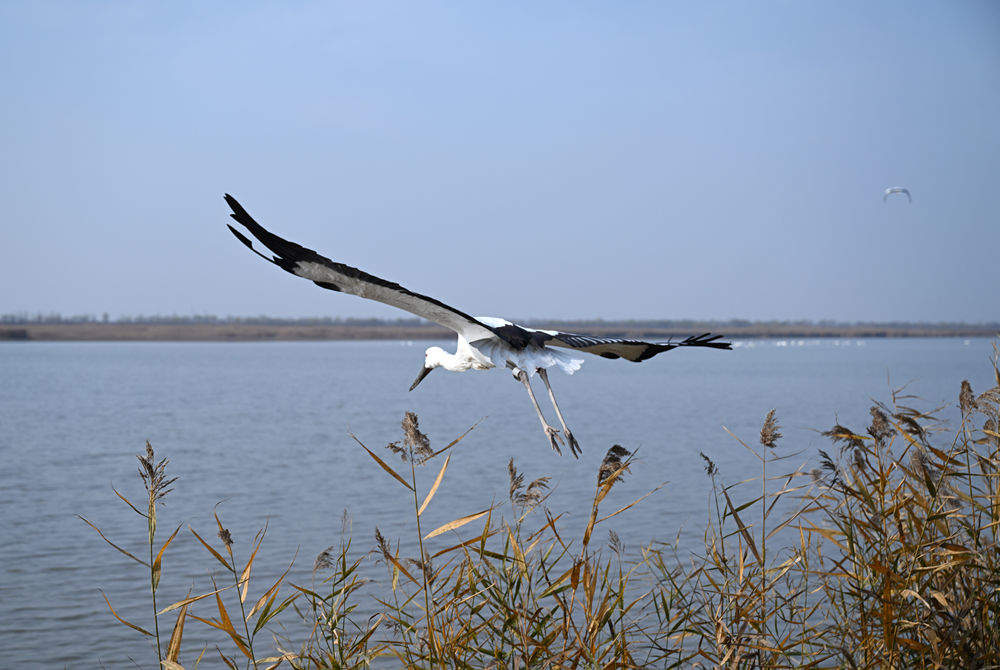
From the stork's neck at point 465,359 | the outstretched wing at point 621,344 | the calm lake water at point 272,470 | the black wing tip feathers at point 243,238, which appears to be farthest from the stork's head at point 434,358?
the calm lake water at point 272,470

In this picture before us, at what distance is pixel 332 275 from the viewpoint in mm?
4527

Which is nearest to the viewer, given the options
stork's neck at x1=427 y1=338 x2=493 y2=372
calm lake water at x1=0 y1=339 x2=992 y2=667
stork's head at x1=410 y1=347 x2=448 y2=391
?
stork's neck at x1=427 y1=338 x2=493 y2=372

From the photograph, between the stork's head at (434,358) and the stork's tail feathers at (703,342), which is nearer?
the stork's tail feathers at (703,342)

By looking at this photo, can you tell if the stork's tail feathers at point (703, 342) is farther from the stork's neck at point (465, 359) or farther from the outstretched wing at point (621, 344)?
the stork's neck at point (465, 359)

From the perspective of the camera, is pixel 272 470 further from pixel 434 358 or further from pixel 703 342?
pixel 703 342

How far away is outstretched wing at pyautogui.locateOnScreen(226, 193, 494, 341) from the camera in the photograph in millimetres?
4320

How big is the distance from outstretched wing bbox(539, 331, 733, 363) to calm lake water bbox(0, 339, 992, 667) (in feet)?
3.55

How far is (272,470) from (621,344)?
12941mm

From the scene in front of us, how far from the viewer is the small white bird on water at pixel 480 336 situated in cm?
438

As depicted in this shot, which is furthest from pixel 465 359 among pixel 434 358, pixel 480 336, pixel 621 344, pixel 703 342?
pixel 703 342

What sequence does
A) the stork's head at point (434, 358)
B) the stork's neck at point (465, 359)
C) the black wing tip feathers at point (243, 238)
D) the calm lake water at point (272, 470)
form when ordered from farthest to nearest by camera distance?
the calm lake water at point (272, 470) < the stork's head at point (434, 358) < the stork's neck at point (465, 359) < the black wing tip feathers at point (243, 238)

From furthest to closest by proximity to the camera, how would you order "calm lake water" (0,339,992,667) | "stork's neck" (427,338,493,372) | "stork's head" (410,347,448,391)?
"calm lake water" (0,339,992,667), "stork's head" (410,347,448,391), "stork's neck" (427,338,493,372)

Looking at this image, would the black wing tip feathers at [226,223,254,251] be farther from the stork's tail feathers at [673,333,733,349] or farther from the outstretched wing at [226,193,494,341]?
the stork's tail feathers at [673,333,733,349]

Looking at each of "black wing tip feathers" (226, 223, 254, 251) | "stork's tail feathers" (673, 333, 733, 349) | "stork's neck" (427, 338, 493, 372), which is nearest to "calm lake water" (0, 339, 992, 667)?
"stork's tail feathers" (673, 333, 733, 349)
